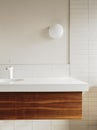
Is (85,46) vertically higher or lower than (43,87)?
higher

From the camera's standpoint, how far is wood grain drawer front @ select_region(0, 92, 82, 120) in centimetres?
189

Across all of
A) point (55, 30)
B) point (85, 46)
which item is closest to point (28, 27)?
point (55, 30)

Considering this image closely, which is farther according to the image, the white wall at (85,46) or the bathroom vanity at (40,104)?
the white wall at (85,46)

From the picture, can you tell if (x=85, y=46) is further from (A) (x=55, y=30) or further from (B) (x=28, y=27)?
(B) (x=28, y=27)

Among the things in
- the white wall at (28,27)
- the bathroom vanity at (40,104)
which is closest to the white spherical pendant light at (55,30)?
the white wall at (28,27)

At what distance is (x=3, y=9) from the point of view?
8.00ft

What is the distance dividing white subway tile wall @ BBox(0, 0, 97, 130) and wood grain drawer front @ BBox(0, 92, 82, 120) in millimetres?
608

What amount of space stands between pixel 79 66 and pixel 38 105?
2.69 feet

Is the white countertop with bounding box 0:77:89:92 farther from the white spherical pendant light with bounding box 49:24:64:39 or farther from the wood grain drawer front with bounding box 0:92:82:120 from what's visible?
the white spherical pendant light with bounding box 49:24:64:39

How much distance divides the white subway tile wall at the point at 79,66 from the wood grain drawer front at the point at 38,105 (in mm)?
608

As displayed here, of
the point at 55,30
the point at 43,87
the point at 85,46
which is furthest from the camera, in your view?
the point at 85,46

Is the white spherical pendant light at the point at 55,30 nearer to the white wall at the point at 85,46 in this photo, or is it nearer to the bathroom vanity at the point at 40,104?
the white wall at the point at 85,46

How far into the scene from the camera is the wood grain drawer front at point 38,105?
1888mm

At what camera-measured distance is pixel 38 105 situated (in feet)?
6.23
